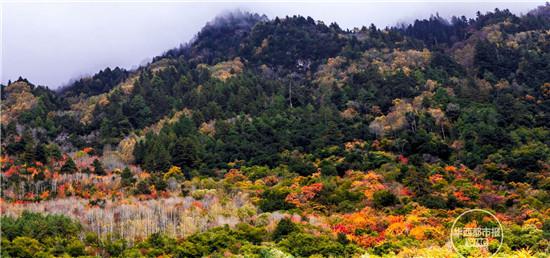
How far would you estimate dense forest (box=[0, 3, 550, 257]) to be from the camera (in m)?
45.1

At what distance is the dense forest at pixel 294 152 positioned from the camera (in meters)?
45.1

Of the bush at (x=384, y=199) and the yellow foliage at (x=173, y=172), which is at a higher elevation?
the yellow foliage at (x=173, y=172)

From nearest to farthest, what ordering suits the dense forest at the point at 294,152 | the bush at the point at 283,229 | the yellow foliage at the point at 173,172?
the dense forest at the point at 294,152, the bush at the point at 283,229, the yellow foliage at the point at 173,172

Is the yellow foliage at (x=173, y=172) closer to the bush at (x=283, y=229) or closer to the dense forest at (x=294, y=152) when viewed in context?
the dense forest at (x=294, y=152)

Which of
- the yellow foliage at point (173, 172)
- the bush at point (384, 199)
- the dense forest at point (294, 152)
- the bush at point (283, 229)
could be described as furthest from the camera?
the yellow foliage at point (173, 172)

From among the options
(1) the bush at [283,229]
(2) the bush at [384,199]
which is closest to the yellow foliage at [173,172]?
(1) the bush at [283,229]

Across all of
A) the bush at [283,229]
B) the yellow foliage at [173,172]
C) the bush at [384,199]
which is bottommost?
the bush at [283,229]

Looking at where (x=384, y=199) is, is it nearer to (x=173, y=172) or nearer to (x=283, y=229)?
(x=283, y=229)

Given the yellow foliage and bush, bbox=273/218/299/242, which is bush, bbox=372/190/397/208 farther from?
the yellow foliage

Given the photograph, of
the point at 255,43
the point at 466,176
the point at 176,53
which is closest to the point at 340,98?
the point at 466,176

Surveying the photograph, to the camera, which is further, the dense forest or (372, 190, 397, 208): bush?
(372, 190, 397, 208): bush

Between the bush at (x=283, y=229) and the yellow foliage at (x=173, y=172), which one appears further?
the yellow foliage at (x=173, y=172)

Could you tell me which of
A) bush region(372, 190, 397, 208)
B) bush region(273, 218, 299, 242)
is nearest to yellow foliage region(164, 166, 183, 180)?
bush region(273, 218, 299, 242)

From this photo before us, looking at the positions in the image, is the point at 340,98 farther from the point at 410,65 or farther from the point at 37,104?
the point at 37,104
